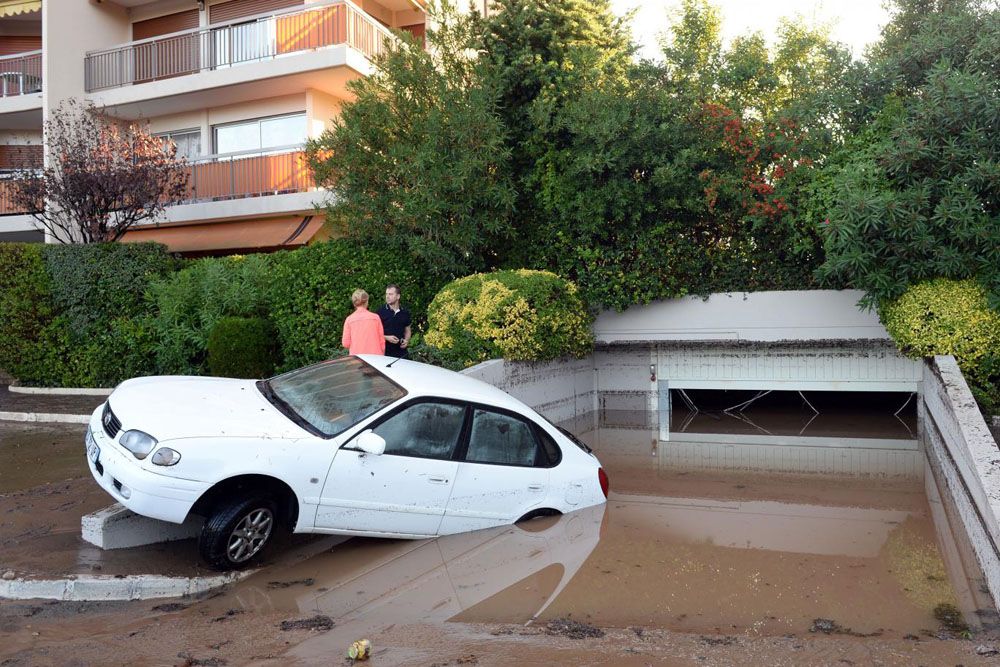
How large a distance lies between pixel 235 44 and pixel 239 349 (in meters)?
9.89

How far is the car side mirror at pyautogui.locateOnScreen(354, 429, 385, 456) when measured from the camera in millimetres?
5750

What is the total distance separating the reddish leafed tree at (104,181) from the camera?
→ 15.7 meters

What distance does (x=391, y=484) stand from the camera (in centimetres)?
606

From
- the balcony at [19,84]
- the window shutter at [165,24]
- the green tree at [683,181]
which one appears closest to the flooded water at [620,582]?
the green tree at [683,181]

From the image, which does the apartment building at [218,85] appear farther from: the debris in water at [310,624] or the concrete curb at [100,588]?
the debris in water at [310,624]

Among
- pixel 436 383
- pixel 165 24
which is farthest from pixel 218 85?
pixel 436 383

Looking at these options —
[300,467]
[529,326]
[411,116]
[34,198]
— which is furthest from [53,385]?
[300,467]

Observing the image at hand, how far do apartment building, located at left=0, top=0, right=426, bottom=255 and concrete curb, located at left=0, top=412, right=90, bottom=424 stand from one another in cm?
697

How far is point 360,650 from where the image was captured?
13.8 ft

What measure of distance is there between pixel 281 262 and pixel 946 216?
9238mm

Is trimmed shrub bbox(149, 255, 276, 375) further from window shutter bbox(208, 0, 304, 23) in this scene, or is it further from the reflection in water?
window shutter bbox(208, 0, 304, 23)

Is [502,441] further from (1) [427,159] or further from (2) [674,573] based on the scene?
(1) [427,159]

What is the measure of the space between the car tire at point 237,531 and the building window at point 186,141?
54.3ft

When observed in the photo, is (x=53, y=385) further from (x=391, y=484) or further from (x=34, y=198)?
(x=391, y=484)
